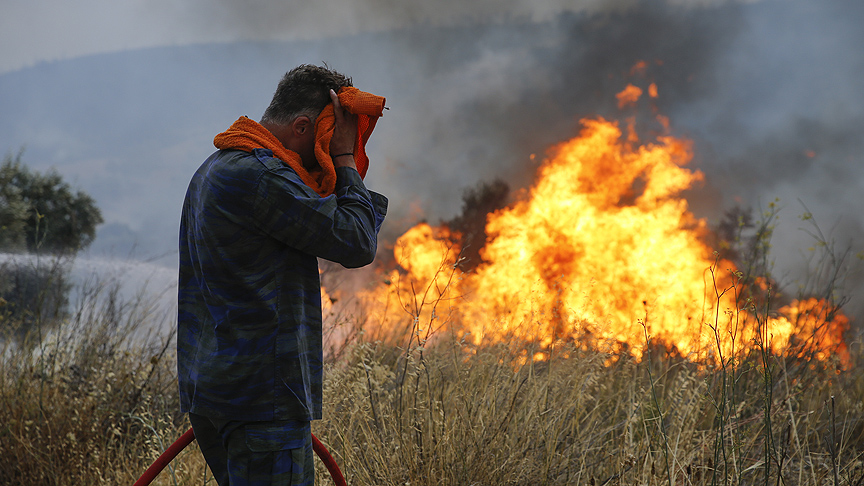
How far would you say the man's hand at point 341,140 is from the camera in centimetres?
193

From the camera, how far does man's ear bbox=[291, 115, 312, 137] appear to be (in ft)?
6.28

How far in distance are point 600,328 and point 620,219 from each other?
5.06 meters

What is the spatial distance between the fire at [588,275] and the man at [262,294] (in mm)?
1619

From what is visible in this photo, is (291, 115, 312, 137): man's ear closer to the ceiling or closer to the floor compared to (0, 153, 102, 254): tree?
closer to the floor

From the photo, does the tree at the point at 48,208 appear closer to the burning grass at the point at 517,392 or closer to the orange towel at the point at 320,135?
the burning grass at the point at 517,392

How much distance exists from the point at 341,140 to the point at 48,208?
1874 centimetres

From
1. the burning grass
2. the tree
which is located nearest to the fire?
the burning grass

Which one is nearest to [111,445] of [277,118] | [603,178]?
[277,118]

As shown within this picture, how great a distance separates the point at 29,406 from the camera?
4.02 m

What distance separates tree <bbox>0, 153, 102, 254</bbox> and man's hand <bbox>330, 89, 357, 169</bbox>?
16350 millimetres

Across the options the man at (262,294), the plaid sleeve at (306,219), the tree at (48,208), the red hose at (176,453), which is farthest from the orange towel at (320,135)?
the tree at (48,208)

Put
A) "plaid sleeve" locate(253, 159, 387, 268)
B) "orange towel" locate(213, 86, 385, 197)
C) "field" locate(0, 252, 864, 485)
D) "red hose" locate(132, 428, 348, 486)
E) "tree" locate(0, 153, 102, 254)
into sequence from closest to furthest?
1. "plaid sleeve" locate(253, 159, 387, 268)
2. "orange towel" locate(213, 86, 385, 197)
3. "red hose" locate(132, 428, 348, 486)
4. "field" locate(0, 252, 864, 485)
5. "tree" locate(0, 153, 102, 254)

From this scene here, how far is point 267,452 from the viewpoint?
1.74 meters

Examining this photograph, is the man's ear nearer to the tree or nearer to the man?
the man
